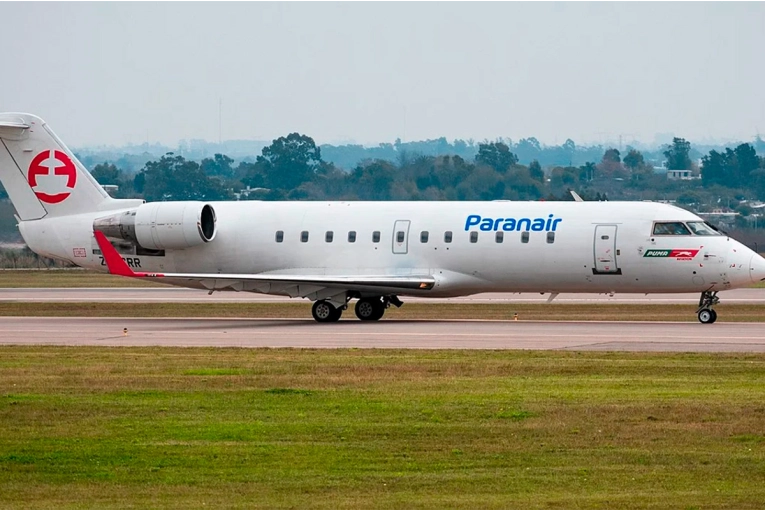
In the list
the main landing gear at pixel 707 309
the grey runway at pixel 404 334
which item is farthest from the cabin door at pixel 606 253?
the main landing gear at pixel 707 309

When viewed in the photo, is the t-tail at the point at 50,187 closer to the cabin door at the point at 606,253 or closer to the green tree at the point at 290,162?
the cabin door at the point at 606,253

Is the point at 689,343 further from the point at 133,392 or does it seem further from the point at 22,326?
the point at 22,326

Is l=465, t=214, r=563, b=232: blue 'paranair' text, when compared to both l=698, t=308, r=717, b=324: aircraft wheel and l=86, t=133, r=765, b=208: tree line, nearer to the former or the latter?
l=698, t=308, r=717, b=324: aircraft wheel

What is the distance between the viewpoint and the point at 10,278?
6800 cm

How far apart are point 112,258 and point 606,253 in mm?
13043

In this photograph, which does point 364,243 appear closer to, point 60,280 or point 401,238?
point 401,238

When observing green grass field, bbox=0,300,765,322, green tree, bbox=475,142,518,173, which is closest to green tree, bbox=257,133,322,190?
green tree, bbox=475,142,518,173

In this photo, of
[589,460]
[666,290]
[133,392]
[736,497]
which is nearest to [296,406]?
[133,392]

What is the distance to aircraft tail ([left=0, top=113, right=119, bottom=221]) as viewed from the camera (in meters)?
38.6

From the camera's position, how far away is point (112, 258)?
117 feet

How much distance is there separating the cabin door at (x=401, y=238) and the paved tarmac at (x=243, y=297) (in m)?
9.86

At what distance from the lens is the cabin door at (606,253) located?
34.2 metres

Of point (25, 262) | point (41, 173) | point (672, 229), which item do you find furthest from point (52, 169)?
point (25, 262)

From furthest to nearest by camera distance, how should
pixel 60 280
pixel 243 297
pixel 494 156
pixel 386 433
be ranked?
pixel 494 156, pixel 60 280, pixel 243 297, pixel 386 433
